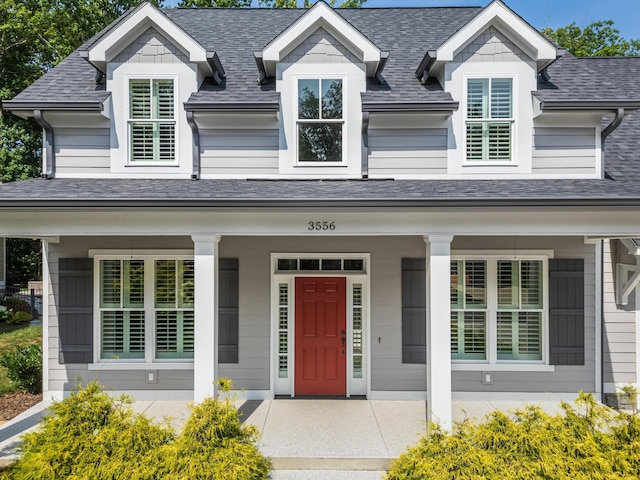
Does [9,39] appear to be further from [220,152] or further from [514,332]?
[514,332]

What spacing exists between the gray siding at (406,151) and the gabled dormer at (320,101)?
286 millimetres

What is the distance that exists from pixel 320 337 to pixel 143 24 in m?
5.96

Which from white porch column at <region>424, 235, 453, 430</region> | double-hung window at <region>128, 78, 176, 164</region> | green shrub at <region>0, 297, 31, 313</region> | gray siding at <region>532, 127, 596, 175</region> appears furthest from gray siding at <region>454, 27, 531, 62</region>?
green shrub at <region>0, 297, 31, 313</region>

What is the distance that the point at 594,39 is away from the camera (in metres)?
22.7

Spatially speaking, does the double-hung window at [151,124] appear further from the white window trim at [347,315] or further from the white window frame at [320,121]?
the white window trim at [347,315]

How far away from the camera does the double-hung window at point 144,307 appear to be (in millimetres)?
6875

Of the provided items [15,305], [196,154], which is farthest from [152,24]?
[15,305]

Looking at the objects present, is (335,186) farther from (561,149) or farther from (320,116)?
(561,149)

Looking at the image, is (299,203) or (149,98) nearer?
(299,203)

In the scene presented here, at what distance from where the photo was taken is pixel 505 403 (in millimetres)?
6699

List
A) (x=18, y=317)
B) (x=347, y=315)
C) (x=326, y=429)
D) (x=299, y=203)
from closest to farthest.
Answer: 1. (x=299, y=203)
2. (x=326, y=429)
3. (x=347, y=315)
4. (x=18, y=317)

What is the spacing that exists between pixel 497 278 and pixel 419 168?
7.51ft

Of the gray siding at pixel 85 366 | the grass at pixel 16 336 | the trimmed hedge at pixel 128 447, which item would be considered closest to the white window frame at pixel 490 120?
the gray siding at pixel 85 366

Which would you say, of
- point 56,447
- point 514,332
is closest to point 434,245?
point 514,332
